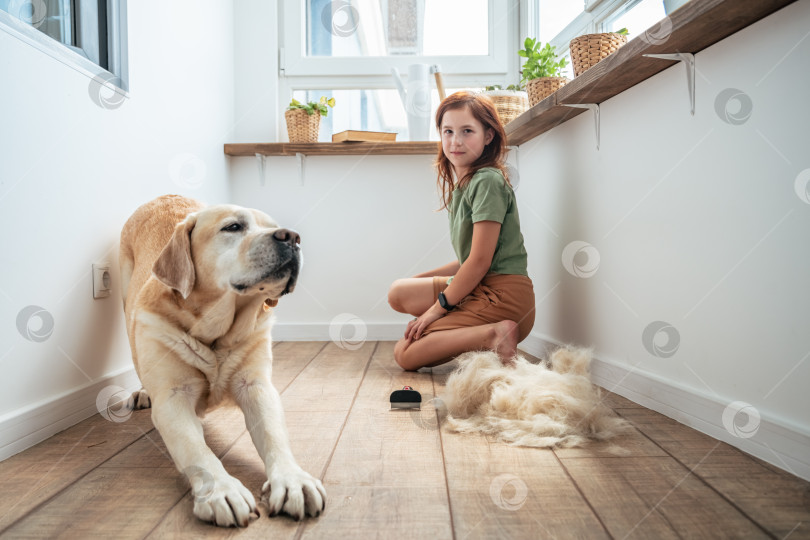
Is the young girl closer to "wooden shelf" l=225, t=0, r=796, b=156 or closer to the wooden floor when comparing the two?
"wooden shelf" l=225, t=0, r=796, b=156

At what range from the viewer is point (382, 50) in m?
3.24

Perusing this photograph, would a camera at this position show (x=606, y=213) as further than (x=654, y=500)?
Yes

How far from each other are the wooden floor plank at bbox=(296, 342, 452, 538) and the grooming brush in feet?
0.07

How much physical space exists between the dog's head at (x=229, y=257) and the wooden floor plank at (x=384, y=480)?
42cm

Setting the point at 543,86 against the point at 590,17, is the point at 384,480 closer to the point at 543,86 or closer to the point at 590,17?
the point at 543,86

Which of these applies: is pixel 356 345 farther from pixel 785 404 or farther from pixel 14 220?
pixel 785 404

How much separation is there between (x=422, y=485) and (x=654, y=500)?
41 centimetres

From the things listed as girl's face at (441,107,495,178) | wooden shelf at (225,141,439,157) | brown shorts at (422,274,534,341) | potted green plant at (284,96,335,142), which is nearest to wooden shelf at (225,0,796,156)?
girl's face at (441,107,495,178)

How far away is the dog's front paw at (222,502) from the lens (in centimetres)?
95

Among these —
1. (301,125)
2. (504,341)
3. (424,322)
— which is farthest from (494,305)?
(301,125)

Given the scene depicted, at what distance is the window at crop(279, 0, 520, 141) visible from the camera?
3.20 meters

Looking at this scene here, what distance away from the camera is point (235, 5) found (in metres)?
3.11

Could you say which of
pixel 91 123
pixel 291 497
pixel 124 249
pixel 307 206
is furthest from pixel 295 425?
pixel 307 206

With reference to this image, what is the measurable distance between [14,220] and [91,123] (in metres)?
0.46
